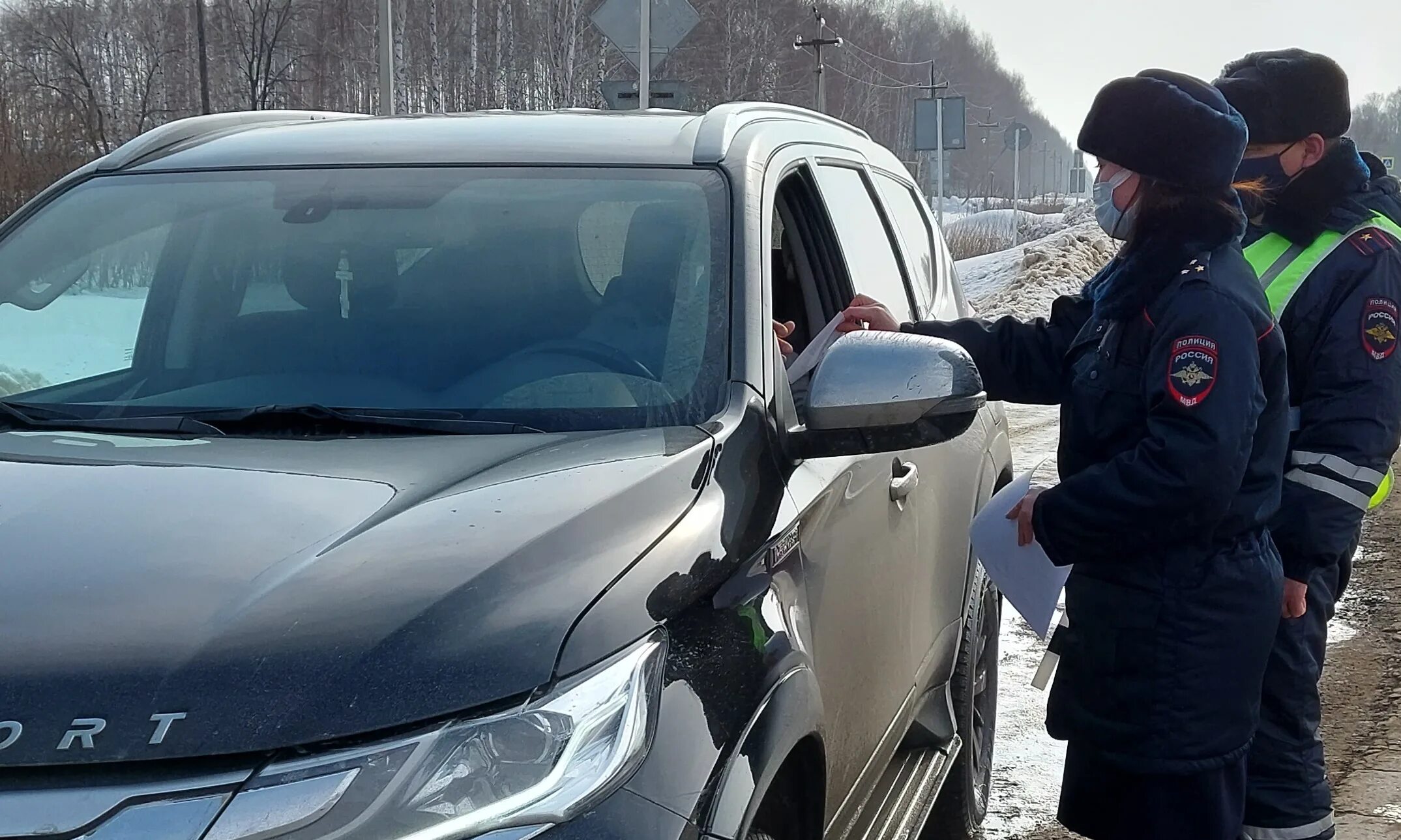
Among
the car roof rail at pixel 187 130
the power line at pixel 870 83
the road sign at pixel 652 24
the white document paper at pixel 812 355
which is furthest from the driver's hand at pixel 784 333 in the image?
the power line at pixel 870 83

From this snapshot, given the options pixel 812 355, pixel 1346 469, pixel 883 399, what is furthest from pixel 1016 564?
pixel 883 399

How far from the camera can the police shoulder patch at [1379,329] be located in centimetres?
296

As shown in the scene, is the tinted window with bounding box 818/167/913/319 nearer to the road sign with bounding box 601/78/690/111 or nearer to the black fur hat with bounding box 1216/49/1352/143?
the black fur hat with bounding box 1216/49/1352/143

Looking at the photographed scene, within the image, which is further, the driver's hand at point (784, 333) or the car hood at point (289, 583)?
the driver's hand at point (784, 333)

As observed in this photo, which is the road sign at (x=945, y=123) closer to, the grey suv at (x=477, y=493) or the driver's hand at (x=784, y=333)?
the grey suv at (x=477, y=493)

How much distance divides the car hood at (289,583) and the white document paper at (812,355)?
2.56 ft

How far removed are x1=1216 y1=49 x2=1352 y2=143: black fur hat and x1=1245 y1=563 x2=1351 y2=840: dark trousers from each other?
0.97 meters

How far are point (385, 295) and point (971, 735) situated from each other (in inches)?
80.0

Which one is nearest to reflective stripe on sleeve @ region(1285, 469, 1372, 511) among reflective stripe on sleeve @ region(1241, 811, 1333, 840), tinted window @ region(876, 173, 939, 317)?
reflective stripe on sleeve @ region(1241, 811, 1333, 840)

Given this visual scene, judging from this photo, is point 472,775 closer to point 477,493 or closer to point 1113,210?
point 477,493

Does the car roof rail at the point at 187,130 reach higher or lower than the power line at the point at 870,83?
lower

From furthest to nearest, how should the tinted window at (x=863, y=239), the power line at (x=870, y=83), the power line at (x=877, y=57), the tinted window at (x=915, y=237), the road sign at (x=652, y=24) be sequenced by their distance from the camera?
the power line at (x=877, y=57) < the power line at (x=870, y=83) < the road sign at (x=652, y=24) < the tinted window at (x=915, y=237) < the tinted window at (x=863, y=239)

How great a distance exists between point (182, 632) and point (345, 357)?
3.32ft

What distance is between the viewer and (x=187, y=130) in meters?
3.17
